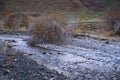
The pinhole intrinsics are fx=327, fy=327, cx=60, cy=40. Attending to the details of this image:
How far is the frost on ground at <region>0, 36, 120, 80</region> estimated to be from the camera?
8.38 m

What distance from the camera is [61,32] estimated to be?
13.3 meters

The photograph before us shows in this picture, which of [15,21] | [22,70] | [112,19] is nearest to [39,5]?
[15,21]

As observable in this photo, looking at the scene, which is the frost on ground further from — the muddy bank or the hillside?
the hillside

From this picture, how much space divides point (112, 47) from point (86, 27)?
610 cm

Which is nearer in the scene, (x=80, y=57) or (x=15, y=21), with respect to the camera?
(x=80, y=57)

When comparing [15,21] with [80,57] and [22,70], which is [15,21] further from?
[22,70]

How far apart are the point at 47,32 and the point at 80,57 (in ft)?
9.66

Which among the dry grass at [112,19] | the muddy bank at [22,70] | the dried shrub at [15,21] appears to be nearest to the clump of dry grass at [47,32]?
the muddy bank at [22,70]

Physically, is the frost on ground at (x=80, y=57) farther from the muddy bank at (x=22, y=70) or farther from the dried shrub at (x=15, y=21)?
the dried shrub at (x=15, y=21)

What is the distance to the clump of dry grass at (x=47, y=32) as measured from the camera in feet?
42.8

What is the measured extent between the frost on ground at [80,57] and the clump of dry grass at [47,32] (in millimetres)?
436

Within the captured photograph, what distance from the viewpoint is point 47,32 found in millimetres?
13094

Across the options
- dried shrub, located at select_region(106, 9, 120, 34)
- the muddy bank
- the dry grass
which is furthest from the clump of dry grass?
the dry grass

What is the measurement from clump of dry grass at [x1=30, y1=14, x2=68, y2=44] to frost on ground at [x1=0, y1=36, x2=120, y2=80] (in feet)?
1.43
